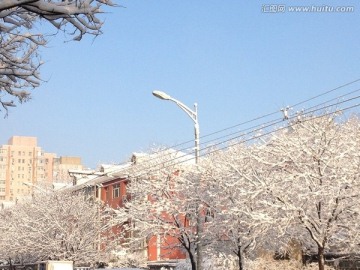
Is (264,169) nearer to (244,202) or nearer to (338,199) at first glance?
(244,202)

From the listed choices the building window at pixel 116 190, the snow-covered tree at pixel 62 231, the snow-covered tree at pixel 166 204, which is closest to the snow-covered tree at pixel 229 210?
the snow-covered tree at pixel 166 204

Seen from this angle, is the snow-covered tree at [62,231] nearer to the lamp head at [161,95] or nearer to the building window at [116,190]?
the building window at [116,190]

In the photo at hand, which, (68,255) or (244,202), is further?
(68,255)

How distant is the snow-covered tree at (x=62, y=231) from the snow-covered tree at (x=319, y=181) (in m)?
25.6

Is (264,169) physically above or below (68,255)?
above

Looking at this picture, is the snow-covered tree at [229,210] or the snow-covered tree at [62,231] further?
the snow-covered tree at [62,231]

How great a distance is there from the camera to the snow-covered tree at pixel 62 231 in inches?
1785

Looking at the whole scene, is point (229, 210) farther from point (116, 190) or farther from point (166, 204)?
point (116, 190)

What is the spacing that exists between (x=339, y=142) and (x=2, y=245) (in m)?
45.9

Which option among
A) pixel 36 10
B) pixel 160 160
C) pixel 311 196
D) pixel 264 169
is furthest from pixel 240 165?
pixel 36 10

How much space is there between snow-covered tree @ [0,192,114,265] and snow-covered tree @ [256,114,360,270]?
25.6 m

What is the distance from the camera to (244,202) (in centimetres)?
2267

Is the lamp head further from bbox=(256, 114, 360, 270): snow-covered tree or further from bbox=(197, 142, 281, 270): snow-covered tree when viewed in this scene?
bbox=(256, 114, 360, 270): snow-covered tree

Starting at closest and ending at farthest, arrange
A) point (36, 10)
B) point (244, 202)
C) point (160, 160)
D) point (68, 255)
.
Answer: point (36, 10), point (244, 202), point (160, 160), point (68, 255)
